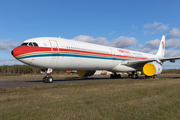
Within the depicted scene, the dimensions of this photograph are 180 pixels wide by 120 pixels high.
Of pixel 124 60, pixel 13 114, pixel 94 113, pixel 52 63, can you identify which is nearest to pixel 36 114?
pixel 13 114

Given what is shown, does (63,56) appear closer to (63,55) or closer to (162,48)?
(63,55)

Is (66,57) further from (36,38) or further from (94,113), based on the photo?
(94,113)

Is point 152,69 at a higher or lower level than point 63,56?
lower

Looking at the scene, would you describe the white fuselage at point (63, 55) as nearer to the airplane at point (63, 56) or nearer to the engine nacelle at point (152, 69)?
the airplane at point (63, 56)

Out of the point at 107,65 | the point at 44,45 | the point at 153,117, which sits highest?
the point at 44,45

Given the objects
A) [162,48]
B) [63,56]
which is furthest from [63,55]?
[162,48]

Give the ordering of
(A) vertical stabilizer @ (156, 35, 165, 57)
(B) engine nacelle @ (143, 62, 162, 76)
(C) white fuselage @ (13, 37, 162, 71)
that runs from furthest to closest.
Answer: (A) vertical stabilizer @ (156, 35, 165, 57) → (B) engine nacelle @ (143, 62, 162, 76) → (C) white fuselage @ (13, 37, 162, 71)

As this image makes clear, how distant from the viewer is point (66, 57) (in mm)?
14703

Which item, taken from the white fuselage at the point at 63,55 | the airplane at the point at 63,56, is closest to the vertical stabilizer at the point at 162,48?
the airplane at the point at 63,56

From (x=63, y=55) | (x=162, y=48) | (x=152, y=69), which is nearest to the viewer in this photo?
(x=63, y=55)

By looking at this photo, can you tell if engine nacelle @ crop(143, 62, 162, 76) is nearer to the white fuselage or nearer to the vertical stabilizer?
the white fuselage

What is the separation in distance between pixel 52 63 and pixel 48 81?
1.76 m

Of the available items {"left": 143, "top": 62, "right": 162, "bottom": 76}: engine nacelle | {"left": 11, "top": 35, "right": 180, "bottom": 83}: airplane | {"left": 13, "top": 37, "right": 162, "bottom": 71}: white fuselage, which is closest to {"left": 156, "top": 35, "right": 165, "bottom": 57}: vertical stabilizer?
{"left": 11, "top": 35, "right": 180, "bottom": 83}: airplane

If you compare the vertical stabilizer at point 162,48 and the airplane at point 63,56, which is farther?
the vertical stabilizer at point 162,48
